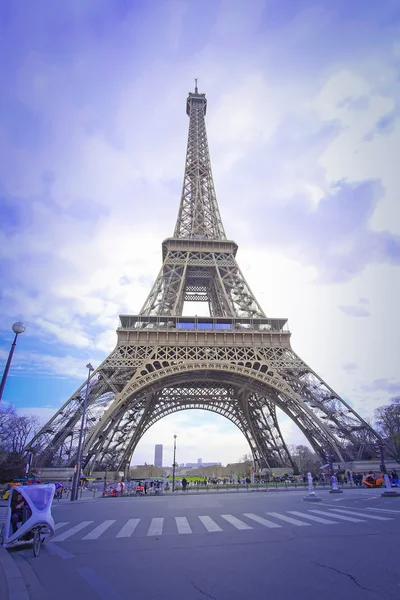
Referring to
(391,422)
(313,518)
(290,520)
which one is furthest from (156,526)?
(391,422)

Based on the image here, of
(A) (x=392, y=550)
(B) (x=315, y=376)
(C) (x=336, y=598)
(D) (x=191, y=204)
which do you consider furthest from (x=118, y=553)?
(D) (x=191, y=204)

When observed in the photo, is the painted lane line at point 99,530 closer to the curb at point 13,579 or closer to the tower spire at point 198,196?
the curb at point 13,579

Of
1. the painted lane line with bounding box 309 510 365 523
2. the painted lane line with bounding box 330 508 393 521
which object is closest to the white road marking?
the painted lane line with bounding box 309 510 365 523

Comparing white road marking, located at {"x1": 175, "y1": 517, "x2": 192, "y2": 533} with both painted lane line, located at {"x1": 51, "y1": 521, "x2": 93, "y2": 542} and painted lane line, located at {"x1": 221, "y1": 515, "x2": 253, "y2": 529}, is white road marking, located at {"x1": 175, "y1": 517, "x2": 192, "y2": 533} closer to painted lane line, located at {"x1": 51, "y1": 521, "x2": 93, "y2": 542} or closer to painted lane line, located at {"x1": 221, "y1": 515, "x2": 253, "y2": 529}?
painted lane line, located at {"x1": 221, "y1": 515, "x2": 253, "y2": 529}

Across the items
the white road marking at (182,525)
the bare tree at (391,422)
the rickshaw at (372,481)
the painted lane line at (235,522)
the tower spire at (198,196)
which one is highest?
the tower spire at (198,196)

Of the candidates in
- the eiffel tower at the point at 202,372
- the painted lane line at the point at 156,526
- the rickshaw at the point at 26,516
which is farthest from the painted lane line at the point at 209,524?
the eiffel tower at the point at 202,372

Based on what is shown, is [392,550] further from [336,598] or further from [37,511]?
[37,511]

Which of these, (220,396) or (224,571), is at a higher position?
(220,396)
